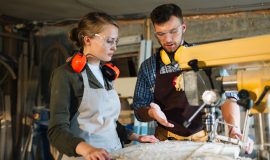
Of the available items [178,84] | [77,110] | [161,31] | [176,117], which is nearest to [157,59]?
[161,31]

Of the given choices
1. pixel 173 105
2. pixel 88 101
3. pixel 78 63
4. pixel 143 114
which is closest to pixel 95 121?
pixel 88 101

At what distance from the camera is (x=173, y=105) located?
81.4 inches

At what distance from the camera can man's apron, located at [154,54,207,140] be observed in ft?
6.52

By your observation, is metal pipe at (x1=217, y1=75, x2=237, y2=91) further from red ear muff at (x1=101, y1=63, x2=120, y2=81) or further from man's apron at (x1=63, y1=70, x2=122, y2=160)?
red ear muff at (x1=101, y1=63, x2=120, y2=81)

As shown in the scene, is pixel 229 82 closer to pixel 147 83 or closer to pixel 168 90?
pixel 168 90

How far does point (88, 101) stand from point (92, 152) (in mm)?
344

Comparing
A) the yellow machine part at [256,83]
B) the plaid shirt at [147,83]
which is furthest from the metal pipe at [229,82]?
the plaid shirt at [147,83]

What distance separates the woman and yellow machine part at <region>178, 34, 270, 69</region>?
518 millimetres

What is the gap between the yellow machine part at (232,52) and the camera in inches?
43.5

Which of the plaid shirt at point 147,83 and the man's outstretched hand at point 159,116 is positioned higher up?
the plaid shirt at point 147,83

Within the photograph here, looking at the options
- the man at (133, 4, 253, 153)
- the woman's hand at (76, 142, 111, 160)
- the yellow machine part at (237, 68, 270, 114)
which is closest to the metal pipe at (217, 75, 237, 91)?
the yellow machine part at (237, 68, 270, 114)

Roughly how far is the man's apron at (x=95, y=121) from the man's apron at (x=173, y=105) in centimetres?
41

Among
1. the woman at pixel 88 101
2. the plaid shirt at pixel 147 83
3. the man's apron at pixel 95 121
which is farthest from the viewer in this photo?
the plaid shirt at pixel 147 83

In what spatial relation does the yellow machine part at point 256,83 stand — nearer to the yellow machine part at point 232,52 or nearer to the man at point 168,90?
the yellow machine part at point 232,52
